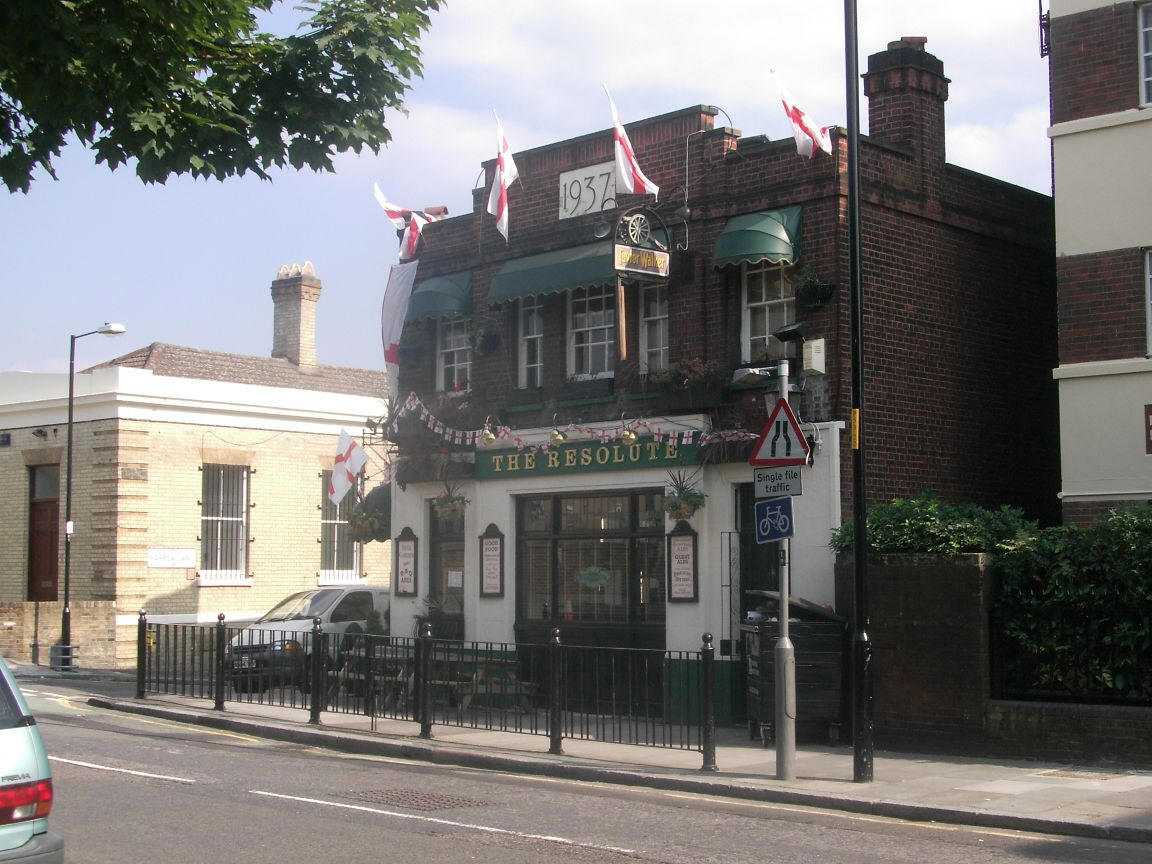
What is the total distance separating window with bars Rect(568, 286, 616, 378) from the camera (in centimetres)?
1938

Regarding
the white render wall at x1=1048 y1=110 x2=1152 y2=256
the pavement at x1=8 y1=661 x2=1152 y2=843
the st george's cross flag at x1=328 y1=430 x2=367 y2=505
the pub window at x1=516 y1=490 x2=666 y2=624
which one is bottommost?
the pavement at x1=8 y1=661 x2=1152 y2=843

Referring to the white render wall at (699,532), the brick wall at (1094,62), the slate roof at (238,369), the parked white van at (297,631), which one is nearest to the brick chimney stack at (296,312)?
the slate roof at (238,369)

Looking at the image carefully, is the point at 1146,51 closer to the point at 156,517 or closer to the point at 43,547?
the point at 156,517

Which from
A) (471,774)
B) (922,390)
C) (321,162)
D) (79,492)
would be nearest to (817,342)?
(922,390)

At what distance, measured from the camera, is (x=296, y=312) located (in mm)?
34531

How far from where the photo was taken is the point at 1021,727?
1377cm

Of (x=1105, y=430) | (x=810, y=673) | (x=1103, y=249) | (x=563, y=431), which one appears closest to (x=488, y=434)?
(x=563, y=431)

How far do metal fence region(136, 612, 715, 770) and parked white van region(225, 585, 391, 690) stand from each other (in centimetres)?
3

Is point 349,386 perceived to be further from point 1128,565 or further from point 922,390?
point 1128,565

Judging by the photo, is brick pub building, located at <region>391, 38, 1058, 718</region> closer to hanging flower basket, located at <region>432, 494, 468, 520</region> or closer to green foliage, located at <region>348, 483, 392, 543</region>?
hanging flower basket, located at <region>432, 494, 468, 520</region>

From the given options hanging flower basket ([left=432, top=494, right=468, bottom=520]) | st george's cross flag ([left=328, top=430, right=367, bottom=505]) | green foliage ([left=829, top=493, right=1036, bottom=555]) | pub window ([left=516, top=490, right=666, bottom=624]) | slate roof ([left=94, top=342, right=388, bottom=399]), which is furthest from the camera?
slate roof ([left=94, top=342, right=388, bottom=399])

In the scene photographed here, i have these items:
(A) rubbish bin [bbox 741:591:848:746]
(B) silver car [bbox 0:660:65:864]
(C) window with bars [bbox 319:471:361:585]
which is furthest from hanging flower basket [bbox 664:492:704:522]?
(C) window with bars [bbox 319:471:361:585]

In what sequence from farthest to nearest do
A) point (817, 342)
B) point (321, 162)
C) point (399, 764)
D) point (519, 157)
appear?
1. point (519, 157)
2. point (817, 342)
3. point (399, 764)
4. point (321, 162)

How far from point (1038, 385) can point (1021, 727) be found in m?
7.20
